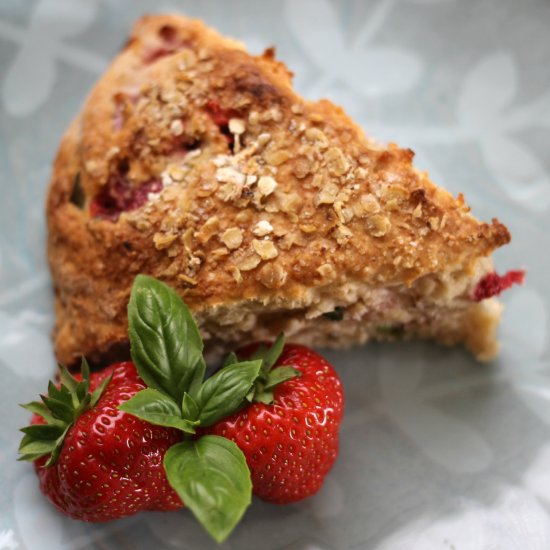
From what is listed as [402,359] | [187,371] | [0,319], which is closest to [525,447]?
[402,359]

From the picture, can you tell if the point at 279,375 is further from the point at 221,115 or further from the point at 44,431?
the point at 221,115

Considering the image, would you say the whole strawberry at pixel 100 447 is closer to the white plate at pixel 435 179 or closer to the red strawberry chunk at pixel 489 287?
the white plate at pixel 435 179

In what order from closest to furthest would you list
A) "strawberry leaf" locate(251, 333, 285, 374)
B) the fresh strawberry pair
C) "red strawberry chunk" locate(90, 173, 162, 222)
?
the fresh strawberry pair < "strawberry leaf" locate(251, 333, 285, 374) < "red strawberry chunk" locate(90, 173, 162, 222)

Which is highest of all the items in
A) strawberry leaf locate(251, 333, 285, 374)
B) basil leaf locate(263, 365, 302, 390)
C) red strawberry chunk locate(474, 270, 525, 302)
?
red strawberry chunk locate(474, 270, 525, 302)

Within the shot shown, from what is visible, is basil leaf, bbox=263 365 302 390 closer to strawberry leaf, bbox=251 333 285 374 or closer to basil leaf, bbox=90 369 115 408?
strawberry leaf, bbox=251 333 285 374

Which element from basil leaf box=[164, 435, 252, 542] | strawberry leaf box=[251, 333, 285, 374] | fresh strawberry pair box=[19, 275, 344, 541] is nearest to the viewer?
basil leaf box=[164, 435, 252, 542]

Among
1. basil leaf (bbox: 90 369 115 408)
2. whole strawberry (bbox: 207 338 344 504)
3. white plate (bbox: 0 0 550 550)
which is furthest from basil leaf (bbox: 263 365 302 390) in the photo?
white plate (bbox: 0 0 550 550)
